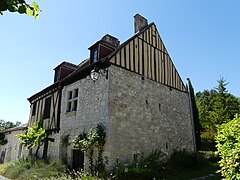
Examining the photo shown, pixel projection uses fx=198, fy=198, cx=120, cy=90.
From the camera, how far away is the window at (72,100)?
922 centimetres

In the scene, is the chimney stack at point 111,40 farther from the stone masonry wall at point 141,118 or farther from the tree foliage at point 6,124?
the tree foliage at point 6,124

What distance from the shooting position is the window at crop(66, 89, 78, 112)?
9.22 meters

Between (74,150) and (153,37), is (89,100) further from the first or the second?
(153,37)

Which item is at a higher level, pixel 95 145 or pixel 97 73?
pixel 97 73

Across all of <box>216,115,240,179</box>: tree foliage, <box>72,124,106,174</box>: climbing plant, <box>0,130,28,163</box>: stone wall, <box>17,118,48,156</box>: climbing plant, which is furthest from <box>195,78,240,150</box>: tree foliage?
<box>0,130,28,163</box>: stone wall

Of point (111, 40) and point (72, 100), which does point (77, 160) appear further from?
point (111, 40)

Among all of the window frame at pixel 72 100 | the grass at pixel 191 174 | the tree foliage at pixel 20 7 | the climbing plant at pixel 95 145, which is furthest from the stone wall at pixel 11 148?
the tree foliage at pixel 20 7

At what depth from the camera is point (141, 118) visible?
8070 millimetres

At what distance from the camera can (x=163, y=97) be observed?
959 cm

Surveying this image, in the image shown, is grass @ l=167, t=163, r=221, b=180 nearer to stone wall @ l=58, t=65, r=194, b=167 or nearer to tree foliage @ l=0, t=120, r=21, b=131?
stone wall @ l=58, t=65, r=194, b=167

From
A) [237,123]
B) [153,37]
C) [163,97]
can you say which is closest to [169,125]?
[163,97]

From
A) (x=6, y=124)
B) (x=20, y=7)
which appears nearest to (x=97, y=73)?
(x=20, y=7)

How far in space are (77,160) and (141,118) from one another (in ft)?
10.2

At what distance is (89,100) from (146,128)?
2.62 meters
